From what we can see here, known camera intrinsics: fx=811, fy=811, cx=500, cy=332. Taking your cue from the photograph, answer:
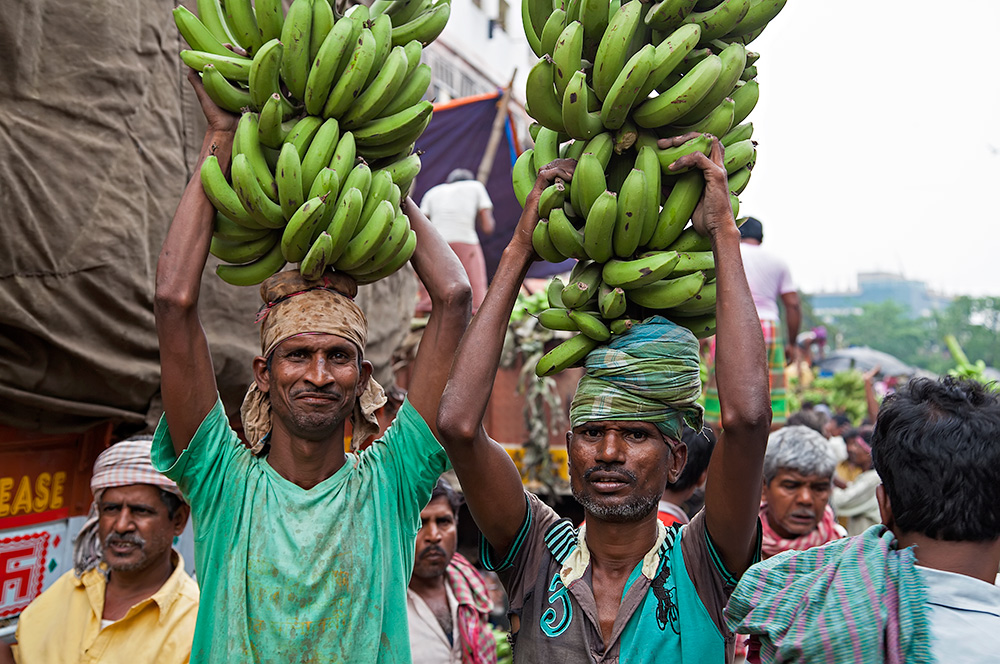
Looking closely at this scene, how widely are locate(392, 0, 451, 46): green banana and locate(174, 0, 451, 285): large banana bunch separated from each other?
0.07m

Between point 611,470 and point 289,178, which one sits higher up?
point 289,178

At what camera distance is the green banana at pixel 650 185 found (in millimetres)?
2209

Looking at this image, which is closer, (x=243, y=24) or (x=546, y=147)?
(x=546, y=147)

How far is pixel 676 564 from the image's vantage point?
2.17m

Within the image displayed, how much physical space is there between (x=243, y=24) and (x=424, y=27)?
2.00 feet

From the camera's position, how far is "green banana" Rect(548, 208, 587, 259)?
222 centimetres

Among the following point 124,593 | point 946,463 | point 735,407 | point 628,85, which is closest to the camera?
point 946,463

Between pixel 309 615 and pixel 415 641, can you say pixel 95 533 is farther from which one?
pixel 309 615

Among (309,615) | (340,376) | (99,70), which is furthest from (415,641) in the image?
(99,70)

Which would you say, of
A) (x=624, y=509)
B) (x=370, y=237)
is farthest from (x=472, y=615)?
(x=370, y=237)

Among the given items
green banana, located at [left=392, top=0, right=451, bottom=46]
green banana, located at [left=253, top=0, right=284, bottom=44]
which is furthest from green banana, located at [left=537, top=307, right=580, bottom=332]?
green banana, located at [left=253, top=0, right=284, bottom=44]

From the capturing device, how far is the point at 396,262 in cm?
264

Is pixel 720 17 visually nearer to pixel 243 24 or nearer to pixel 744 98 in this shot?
pixel 744 98

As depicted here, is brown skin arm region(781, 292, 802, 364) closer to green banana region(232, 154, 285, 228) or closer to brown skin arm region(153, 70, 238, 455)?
green banana region(232, 154, 285, 228)
